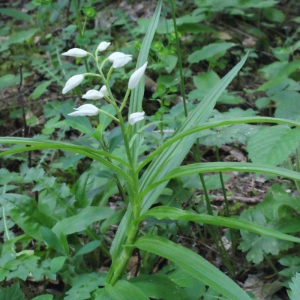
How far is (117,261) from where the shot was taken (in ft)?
3.81

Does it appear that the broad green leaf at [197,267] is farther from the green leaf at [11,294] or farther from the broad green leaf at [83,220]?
the green leaf at [11,294]

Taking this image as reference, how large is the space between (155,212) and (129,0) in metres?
3.08

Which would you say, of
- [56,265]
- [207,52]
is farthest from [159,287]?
[207,52]

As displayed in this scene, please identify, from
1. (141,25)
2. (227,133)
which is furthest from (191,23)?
(227,133)

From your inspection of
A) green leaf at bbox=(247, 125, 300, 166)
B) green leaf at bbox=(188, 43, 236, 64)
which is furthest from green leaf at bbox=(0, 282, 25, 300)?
green leaf at bbox=(188, 43, 236, 64)

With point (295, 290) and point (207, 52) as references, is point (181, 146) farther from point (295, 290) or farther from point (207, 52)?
point (207, 52)

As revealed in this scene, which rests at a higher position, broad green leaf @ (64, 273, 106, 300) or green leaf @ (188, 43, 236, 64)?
green leaf @ (188, 43, 236, 64)

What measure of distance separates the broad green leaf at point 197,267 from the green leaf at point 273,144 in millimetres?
419

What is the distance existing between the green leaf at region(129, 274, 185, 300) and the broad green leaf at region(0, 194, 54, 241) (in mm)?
481

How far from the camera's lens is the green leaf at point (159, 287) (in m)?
1.09

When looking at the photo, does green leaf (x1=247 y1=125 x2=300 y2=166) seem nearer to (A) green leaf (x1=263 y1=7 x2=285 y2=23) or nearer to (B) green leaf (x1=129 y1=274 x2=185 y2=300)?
(B) green leaf (x1=129 y1=274 x2=185 y2=300)

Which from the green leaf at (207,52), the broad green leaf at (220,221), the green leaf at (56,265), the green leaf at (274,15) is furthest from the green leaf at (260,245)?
the green leaf at (274,15)

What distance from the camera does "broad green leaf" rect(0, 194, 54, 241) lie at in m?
1.42

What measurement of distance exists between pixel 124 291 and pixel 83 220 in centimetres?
34
